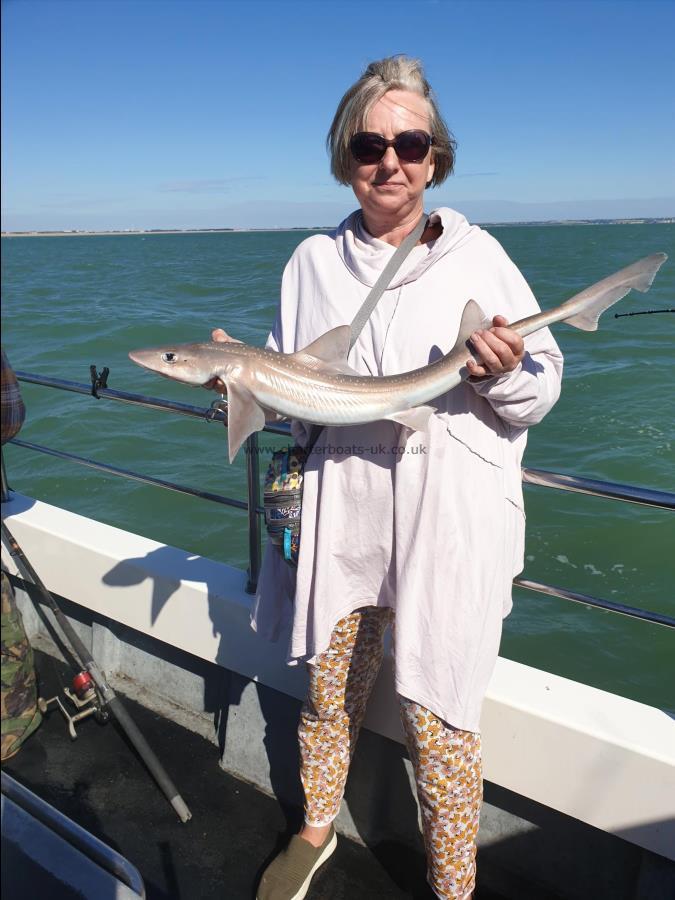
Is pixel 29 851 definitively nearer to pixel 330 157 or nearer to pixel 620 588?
pixel 330 157

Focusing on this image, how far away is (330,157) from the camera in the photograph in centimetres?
234

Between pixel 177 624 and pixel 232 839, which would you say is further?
pixel 177 624

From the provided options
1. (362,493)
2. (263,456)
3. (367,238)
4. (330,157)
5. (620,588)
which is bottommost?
(620,588)

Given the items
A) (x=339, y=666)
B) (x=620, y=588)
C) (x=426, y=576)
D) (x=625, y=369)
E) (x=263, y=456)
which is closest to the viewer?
(x=426, y=576)

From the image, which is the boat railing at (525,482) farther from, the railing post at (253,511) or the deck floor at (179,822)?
the deck floor at (179,822)

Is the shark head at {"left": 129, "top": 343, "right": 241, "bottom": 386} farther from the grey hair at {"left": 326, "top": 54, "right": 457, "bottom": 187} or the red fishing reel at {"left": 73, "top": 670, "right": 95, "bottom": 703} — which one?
the red fishing reel at {"left": 73, "top": 670, "right": 95, "bottom": 703}

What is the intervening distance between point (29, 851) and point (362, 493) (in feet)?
4.08

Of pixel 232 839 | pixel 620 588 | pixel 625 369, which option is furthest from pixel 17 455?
pixel 625 369

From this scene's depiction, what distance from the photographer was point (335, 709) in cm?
252

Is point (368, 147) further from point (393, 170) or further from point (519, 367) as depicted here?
point (519, 367)

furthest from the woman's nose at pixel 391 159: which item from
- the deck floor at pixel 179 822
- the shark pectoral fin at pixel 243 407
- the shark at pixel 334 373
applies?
the deck floor at pixel 179 822

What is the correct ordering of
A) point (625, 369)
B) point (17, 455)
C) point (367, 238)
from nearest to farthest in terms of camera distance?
1. point (367, 238)
2. point (17, 455)
3. point (625, 369)

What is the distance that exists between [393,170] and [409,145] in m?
0.09

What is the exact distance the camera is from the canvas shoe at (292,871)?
2.56 metres
